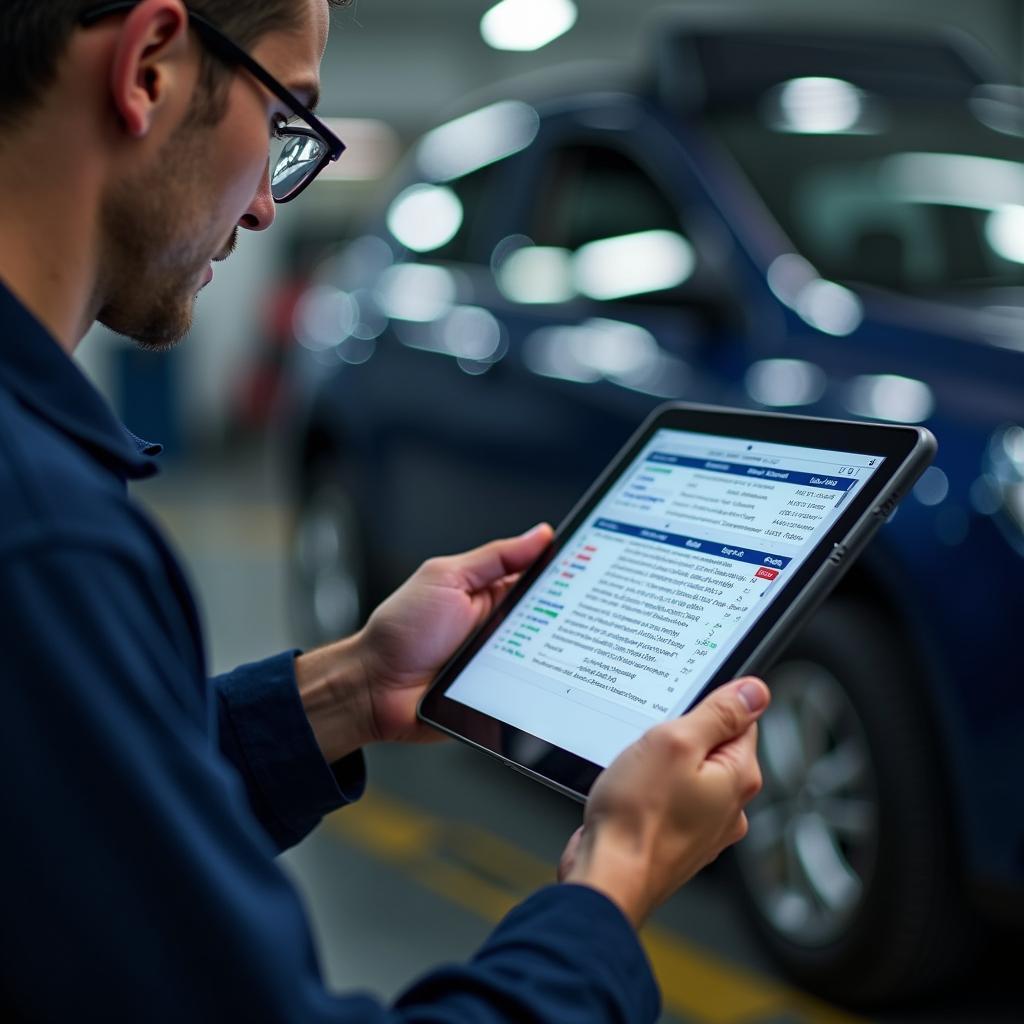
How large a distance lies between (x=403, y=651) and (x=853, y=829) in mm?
1261

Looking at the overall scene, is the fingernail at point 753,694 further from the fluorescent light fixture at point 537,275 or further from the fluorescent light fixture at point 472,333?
the fluorescent light fixture at point 472,333

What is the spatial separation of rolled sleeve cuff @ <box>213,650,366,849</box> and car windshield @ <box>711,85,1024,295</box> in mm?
1743

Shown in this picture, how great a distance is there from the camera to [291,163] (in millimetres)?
1255

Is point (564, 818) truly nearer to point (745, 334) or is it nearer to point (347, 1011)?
point (745, 334)

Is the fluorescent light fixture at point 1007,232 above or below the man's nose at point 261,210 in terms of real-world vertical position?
above

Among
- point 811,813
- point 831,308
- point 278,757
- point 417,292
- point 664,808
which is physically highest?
point 831,308

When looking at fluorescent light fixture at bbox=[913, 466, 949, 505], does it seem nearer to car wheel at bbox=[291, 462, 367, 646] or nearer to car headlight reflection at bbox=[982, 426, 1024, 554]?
car headlight reflection at bbox=[982, 426, 1024, 554]

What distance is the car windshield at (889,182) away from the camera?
2.87 metres

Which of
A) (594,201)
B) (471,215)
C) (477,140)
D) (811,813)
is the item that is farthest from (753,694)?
(477,140)

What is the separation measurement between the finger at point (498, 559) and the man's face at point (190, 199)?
0.54 meters

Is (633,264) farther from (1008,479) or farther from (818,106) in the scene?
(1008,479)

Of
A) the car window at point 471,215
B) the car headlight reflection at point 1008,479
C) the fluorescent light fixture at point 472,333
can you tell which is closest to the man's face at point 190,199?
the car headlight reflection at point 1008,479

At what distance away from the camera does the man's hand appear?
141 cm

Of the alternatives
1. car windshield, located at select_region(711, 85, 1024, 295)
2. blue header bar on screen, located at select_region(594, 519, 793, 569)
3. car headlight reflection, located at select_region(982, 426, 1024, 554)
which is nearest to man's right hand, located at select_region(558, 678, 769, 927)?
blue header bar on screen, located at select_region(594, 519, 793, 569)
